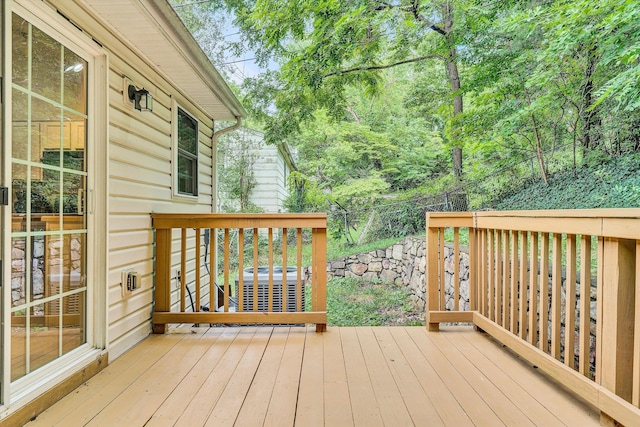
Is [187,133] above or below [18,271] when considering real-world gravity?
above

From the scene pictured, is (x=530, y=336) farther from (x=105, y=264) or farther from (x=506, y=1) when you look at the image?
(x=506, y=1)

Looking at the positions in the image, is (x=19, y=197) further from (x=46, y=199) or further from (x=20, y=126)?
(x=20, y=126)

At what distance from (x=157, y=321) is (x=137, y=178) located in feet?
4.05

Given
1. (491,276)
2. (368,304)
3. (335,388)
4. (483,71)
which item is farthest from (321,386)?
(483,71)

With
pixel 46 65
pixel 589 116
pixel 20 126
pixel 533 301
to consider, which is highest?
pixel 589 116

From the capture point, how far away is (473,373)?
2.23 meters

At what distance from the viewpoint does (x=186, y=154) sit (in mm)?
4293

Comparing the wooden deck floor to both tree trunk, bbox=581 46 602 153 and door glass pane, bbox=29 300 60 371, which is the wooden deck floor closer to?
door glass pane, bbox=29 300 60 371

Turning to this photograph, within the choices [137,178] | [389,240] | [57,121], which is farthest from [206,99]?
[389,240]

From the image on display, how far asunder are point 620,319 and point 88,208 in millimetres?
3022

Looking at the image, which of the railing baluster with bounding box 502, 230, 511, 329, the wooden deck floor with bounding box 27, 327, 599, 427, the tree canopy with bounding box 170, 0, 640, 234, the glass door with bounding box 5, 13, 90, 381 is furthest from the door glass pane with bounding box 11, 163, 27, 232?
the tree canopy with bounding box 170, 0, 640, 234

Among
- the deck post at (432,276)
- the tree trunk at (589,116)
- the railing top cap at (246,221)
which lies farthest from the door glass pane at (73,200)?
the tree trunk at (589,116)

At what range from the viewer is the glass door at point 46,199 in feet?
5.78

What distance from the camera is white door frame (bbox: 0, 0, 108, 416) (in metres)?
1.62
